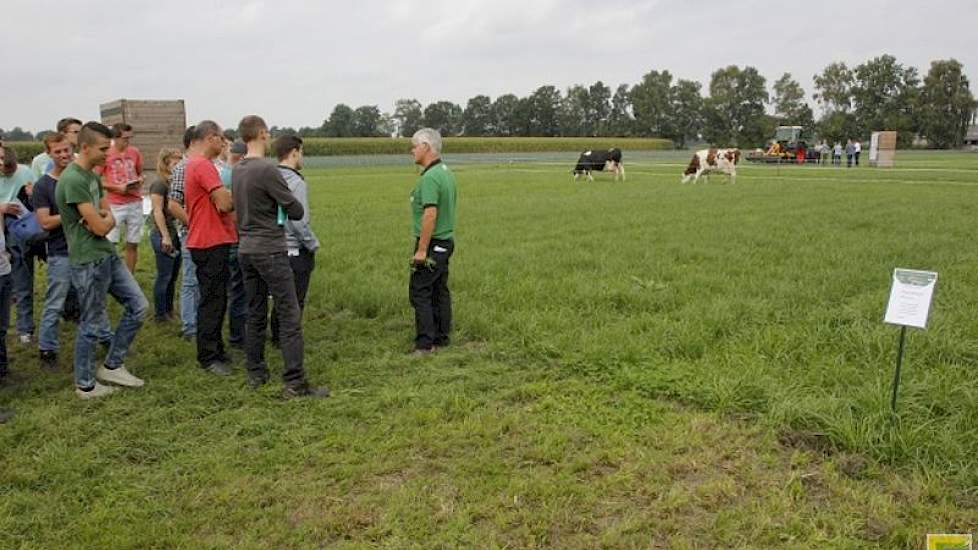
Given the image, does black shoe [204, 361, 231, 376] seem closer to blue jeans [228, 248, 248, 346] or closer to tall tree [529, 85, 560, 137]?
blue jeans [228, 248, 248, 346]

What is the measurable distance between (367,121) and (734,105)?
46.8m

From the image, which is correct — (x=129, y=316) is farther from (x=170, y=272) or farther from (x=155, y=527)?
(x=155, y=527)

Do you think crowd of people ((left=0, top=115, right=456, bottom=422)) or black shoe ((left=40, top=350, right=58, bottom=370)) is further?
black shoe ((left=40, top=350, right=58, bottom=370))

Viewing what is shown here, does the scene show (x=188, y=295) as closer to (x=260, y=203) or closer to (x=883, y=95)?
(x=260, y=203)

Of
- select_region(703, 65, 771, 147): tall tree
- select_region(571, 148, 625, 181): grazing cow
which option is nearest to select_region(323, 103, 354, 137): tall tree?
select_region(703, 65, 771, 147): tall tree

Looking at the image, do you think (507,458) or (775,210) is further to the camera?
(775,210)

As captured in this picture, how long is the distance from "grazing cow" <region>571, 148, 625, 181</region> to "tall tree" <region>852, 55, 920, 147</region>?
2384 inches

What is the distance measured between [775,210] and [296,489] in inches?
487

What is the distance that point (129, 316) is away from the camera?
16.9 ft

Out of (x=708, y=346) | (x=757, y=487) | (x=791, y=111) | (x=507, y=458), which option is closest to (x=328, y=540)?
(x=507, y=458)

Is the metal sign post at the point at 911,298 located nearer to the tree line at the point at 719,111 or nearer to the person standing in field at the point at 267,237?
the person standing in field at the point at 267,237

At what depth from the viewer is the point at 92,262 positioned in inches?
189

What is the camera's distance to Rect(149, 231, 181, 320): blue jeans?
6770mm

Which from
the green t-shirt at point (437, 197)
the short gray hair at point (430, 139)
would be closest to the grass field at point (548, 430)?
the green t-shirt at point (437, 197)
